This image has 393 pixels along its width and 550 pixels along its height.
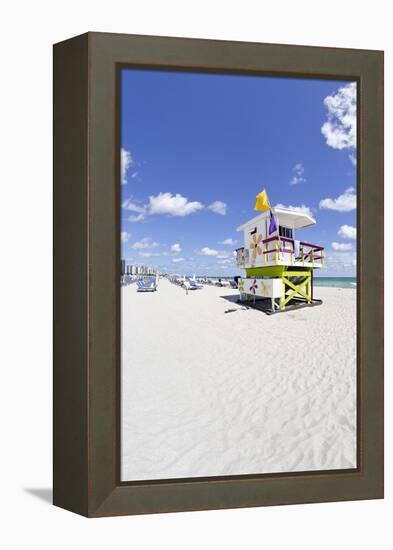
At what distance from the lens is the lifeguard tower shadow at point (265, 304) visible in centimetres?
299

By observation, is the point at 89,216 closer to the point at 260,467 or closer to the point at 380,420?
the point at 260,467

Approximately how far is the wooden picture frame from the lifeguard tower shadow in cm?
79

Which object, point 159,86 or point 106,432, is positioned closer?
point 106,432

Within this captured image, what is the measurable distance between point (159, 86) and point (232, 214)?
0.89 metres

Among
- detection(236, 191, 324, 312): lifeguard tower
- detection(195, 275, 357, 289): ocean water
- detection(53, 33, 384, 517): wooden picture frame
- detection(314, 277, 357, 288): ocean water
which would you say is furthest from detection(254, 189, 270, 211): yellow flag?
detection(53, 33, 384, 517): wooden picture frame

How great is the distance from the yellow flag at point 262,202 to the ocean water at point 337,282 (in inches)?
24.2

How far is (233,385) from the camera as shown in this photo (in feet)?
9.65

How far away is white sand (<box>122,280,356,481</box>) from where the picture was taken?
9.12 feet

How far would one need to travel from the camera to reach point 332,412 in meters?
2.98

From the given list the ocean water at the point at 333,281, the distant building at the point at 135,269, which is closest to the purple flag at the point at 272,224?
the ocean water at the point at 333,281

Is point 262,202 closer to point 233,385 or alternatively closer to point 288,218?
point 288,218

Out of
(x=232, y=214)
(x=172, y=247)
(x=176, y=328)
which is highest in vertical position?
(x=232, y=214)

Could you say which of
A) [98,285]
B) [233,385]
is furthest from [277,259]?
[98,285]

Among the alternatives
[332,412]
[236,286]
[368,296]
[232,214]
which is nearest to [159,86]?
[232,214]
